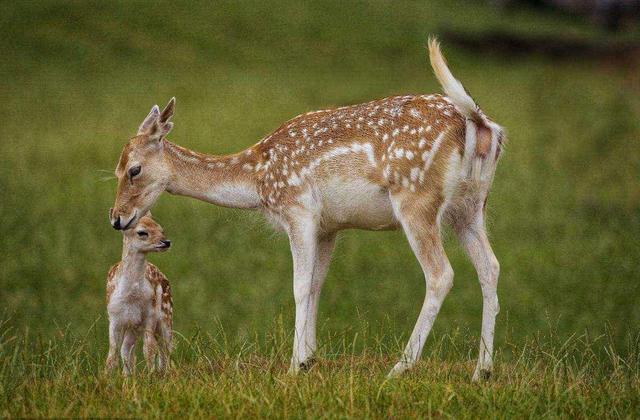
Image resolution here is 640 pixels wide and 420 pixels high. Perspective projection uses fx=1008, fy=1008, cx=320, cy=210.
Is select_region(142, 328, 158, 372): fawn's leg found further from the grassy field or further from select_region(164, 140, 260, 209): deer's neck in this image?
select_region(164, 140, 260, 209): deer's neck

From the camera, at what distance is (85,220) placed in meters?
18.2

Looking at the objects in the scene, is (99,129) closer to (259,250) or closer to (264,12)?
(259,250)

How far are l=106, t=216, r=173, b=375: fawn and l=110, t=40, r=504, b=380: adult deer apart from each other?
21.1 inches

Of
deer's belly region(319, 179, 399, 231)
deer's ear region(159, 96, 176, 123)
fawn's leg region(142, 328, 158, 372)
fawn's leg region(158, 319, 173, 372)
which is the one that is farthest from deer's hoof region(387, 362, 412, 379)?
deer's ear region(159, 96, 176, 123)

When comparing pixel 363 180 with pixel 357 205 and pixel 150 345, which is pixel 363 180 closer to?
pixel 357 205

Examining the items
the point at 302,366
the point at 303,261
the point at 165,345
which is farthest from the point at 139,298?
the point at 302,366

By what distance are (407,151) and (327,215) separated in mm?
719

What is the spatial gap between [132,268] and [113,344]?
23.0 inches

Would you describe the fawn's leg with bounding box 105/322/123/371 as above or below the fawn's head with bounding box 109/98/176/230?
below

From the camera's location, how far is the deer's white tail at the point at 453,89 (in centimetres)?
645

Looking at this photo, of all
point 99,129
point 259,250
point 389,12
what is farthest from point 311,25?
point 259,250

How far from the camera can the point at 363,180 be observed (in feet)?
22.0

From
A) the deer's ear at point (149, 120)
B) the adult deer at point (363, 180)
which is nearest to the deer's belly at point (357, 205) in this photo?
the adult deer at point (363, 180)

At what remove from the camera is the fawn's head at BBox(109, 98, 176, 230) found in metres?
6.79
